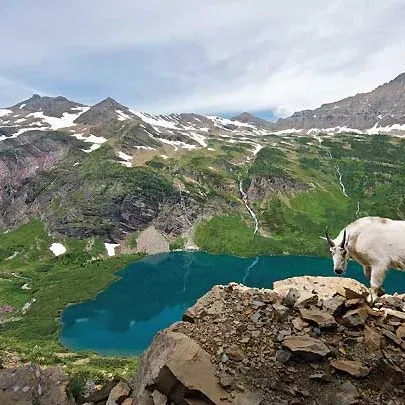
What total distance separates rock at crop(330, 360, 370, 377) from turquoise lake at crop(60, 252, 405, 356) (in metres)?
76.9

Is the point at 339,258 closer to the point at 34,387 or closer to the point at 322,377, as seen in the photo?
the point at 322,377

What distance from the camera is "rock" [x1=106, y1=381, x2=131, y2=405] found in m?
13.3

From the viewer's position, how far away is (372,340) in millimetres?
12852

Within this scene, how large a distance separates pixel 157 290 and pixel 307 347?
130013mm

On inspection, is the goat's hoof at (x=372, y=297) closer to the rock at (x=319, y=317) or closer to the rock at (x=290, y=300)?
the rock at (x=319, y=317)

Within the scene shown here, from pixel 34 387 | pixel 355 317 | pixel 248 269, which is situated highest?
pixel 355 317

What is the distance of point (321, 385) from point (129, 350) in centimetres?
7978

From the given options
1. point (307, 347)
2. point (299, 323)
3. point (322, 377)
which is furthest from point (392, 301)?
point (322, 377)

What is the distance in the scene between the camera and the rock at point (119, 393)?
13.3 metres

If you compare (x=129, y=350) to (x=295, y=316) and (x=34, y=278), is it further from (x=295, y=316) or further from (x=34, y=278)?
(x=34, y=278)

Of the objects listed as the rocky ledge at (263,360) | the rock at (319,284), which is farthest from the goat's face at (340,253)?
the rocky ledge at (263,360)

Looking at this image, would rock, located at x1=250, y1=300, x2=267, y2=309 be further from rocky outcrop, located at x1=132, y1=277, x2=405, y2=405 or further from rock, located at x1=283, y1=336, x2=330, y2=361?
rock, located at x1=283, y1=336, x2=330, y2=361

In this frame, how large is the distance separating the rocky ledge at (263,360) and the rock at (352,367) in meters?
0.02

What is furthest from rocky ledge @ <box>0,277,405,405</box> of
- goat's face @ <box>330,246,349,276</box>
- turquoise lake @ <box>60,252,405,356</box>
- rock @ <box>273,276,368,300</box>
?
turquoise lake @ <box>60,252,405,356</box>
